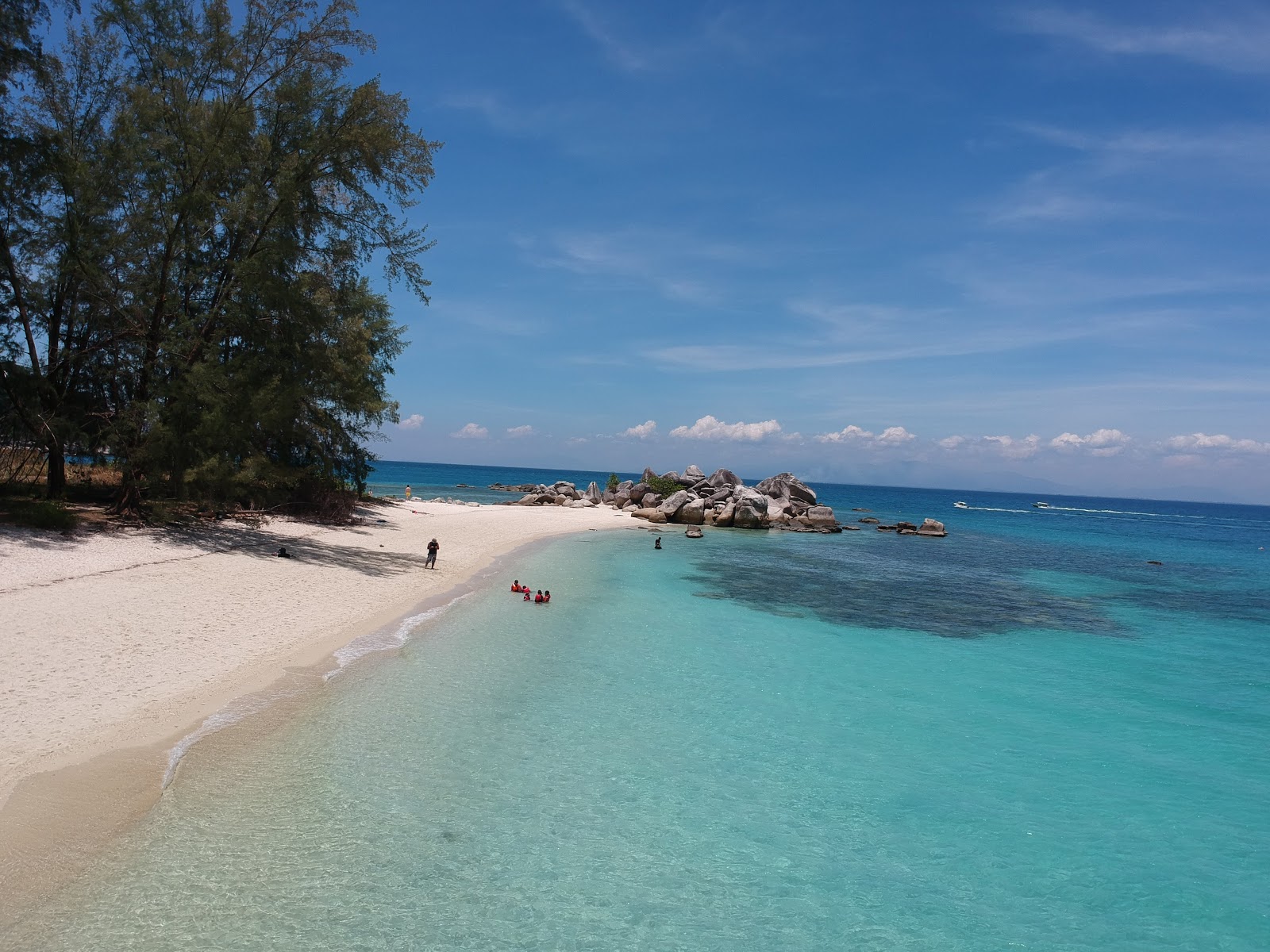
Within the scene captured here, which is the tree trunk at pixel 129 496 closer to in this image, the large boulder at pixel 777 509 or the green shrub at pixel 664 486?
the large boulder at pixel 777 509

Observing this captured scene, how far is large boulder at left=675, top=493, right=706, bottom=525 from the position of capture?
55.0 meters

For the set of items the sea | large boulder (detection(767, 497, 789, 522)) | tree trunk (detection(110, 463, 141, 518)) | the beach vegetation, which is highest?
the beach vegetation

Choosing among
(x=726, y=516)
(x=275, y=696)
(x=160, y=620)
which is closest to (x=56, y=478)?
(x=160, y=620)

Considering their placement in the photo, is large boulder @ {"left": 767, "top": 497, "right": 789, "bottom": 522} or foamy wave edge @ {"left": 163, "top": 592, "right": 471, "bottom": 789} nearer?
foamy wave edge @ {"left": 163, "top": 592, "right": 471, "bottom": 789}

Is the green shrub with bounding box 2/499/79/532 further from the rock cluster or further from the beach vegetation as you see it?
the rock cluster

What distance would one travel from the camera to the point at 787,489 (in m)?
65.4

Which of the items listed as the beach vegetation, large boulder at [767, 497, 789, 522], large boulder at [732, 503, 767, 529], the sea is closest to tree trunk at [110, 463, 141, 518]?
the beach vegetation

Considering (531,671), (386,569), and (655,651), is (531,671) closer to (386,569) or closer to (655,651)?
(655,651)

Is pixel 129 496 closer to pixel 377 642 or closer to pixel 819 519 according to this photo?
pixel 377 642

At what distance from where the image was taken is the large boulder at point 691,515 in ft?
181

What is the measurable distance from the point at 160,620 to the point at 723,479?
56.7 meters

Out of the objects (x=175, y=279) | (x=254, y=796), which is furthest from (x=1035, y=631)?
(x=175, y=279)

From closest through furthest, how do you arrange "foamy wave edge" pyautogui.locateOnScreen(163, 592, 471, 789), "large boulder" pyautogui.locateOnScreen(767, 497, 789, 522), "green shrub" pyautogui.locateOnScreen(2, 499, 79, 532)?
"foamy wave edge" pyautogui.locateOnScreen(163, 592, 471, 789), "green shrub" pyautogui.locateOnScreen(2, 499, 79, 532), "large boulder" pyautogui.locateOnScreen(767, 497, 789, 522)

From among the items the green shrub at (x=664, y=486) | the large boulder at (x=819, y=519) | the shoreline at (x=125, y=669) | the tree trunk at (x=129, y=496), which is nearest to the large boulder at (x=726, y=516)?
the large boulder at (x=819, y=519)
